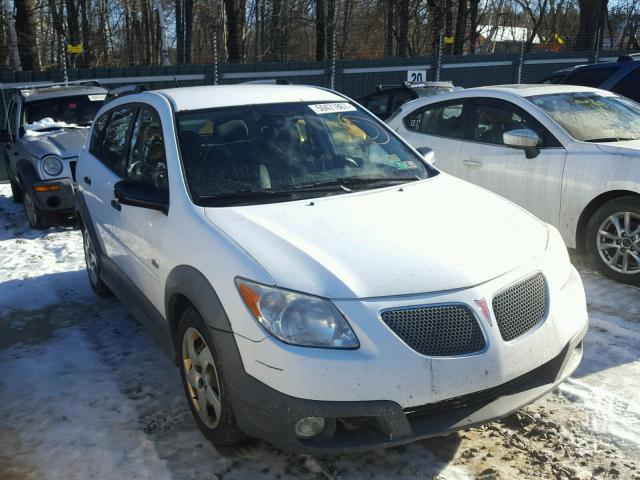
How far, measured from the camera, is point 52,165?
24.9 ft

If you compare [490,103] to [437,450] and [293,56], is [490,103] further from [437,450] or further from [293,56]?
[293,56]

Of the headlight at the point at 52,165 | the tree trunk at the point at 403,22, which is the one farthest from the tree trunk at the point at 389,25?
the headlight at the point at 52,165

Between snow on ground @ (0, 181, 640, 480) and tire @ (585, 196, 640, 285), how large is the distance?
1.13 ft

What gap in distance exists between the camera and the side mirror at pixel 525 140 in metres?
5.64

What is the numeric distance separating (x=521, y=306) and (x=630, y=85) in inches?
271

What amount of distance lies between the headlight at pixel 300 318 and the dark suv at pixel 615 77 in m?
7.35

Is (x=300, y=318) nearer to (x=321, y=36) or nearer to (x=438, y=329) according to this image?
(x=438, y=329)

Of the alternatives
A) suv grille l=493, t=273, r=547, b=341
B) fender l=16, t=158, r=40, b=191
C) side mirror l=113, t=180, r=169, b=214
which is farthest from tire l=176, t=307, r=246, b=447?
fender l=16, t=158, r=40, b=191

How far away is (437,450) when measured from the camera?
3086mm

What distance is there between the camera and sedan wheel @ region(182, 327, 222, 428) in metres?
3.00

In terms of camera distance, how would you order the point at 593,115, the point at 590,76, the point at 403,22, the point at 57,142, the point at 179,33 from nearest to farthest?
the point at 593,115
the point at 57,142
the point at 590,76
the point at 403,22
the point at 179,33

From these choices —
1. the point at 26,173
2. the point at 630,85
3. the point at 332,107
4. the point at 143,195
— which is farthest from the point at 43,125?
the point at 630,85

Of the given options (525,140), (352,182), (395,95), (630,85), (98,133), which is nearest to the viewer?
(352,182)

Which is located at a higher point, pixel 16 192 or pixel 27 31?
pixel 27 31
